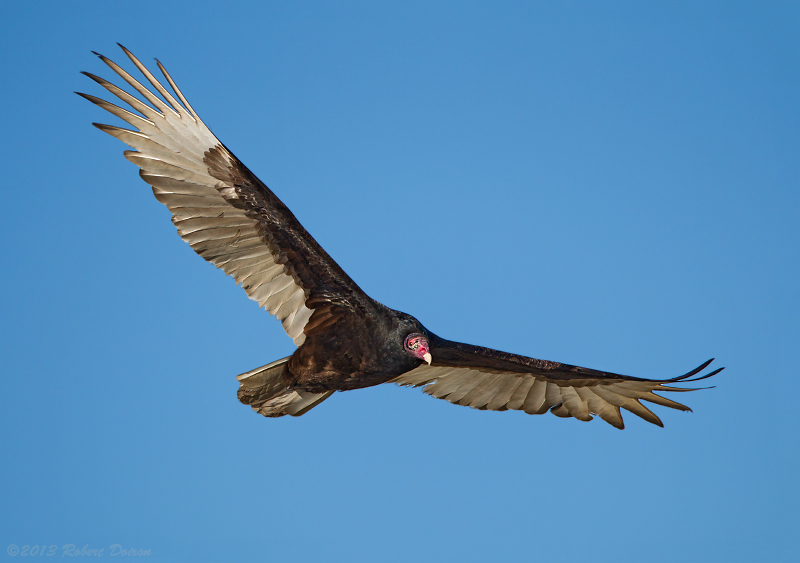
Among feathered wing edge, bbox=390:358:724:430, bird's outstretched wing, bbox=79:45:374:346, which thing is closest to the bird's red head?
bird's outstretched wing, bbox=79:45:374:346

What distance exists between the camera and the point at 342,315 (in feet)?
19.0

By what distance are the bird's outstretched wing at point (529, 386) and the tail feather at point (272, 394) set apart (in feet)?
3.29

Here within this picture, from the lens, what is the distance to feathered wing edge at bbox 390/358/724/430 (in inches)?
271

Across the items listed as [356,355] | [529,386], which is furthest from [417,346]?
[529,386]

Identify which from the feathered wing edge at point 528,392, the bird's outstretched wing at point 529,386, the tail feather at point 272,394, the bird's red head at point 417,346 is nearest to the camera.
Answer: the bird's red head at point 417,346

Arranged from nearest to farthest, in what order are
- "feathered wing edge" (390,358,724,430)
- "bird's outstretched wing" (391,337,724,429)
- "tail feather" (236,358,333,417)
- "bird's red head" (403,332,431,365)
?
"bird's red head" (403,332,431,365)
"tail feather" (236,358,333,417)
"bird's outstretched wing" (391,337,724,429)
"feathered wing edge" (390,358,724,430)

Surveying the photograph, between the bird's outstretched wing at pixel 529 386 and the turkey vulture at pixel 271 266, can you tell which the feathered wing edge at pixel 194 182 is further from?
the bird's outstretched wing at pixel 529 386

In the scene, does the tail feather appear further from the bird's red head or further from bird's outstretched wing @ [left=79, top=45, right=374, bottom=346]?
the bird's red head

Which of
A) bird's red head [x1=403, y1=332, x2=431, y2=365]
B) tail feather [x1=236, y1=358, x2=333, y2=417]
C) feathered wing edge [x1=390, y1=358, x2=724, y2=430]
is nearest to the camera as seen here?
bird's red head [x1=403, y1=332, x2=431, y2=365]

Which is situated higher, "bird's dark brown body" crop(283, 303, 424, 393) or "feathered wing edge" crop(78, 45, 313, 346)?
"feathered wing edge" crop(78, 45, 313, 346)

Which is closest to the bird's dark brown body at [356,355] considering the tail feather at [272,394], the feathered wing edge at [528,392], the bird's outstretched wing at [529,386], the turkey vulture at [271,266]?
the turkey vulture at [271,266]

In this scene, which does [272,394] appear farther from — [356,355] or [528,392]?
[528,392]

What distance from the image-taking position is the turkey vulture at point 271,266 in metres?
5.55

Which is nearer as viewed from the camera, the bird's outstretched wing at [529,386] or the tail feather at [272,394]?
the tail feather at [272,394]
